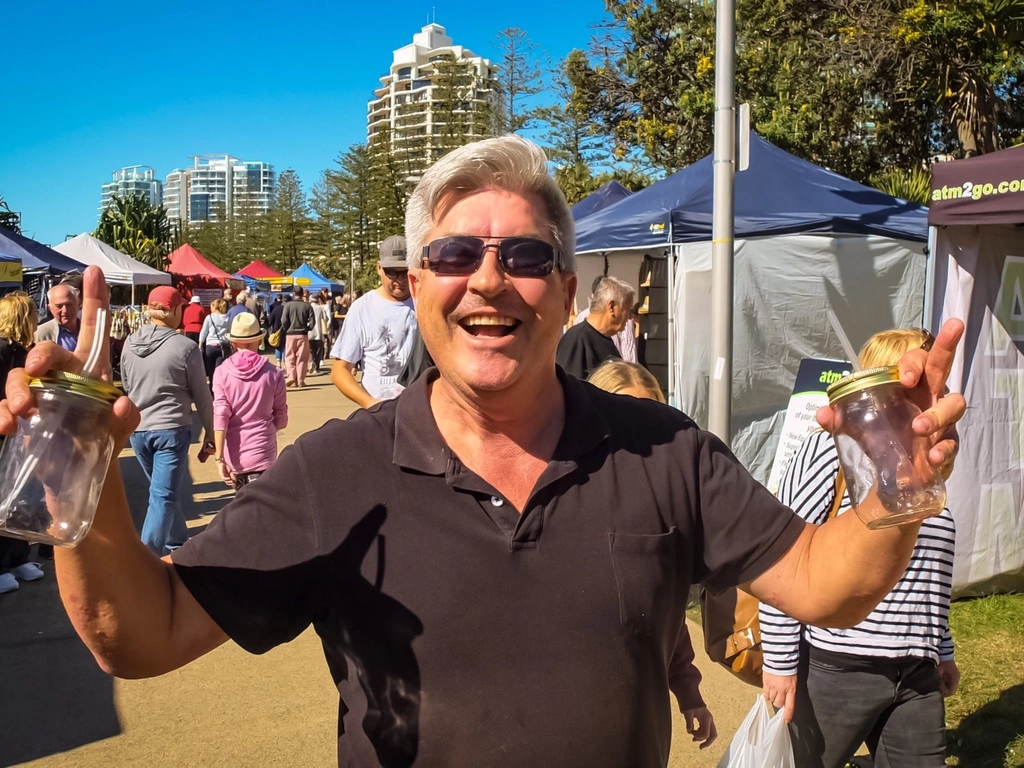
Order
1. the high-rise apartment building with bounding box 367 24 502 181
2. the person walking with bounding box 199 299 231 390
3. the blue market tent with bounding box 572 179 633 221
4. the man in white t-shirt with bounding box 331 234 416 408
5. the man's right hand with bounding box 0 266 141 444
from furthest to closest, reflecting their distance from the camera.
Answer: the high-rise apartment building with bounding box 367 24 502 181 < the person walking with bounding box 199 299 231 390 < the blue market tent with bounding box 572 179 633 221 < the man in white t-shirt with bounding box 331 234 416 408 < the man's right hand with bounding box 0 266 141 444

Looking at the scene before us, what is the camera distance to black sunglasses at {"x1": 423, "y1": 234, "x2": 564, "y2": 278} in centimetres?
168

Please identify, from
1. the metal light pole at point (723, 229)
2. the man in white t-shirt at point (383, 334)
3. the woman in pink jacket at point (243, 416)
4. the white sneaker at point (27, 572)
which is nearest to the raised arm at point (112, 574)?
the man in white t-shirt at point (383, 334)

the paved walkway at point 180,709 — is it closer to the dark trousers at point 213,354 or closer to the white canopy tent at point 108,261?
the dark trousers at point 213,354

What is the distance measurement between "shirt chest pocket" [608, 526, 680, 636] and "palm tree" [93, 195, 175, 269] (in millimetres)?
43099

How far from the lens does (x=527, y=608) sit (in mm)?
1496

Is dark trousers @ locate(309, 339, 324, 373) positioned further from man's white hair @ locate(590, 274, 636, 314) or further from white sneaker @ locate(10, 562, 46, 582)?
man's white hair @ locate(590, 274, 636, 314)

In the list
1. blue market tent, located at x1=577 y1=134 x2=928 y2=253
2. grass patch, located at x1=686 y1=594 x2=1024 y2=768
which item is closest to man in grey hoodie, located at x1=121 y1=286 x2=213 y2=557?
blue market tent, located at x1=577 y1=134 x2=928 y2=253

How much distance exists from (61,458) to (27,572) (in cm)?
552

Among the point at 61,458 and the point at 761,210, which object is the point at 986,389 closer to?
the point at 761,210

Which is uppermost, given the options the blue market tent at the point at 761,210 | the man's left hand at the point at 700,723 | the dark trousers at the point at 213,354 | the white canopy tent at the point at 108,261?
the white canopy tent at the point at 108,261

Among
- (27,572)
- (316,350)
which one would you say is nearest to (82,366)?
(27,572)

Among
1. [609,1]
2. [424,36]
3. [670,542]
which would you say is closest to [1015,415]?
[670,542]

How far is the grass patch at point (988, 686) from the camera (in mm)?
3604

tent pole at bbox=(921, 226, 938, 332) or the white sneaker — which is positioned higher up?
tent pole at bbox=(921, 226, 938, 332)
